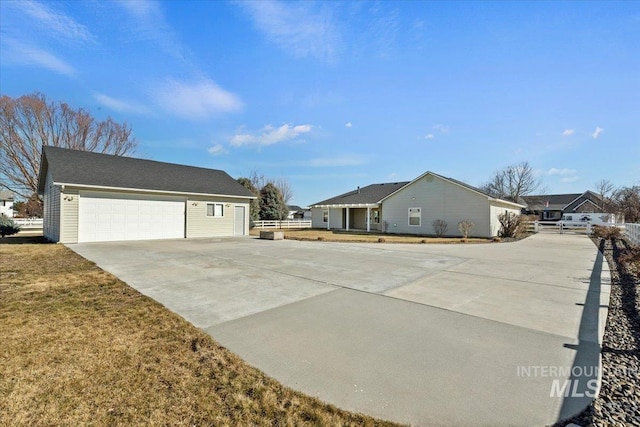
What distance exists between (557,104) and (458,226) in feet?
30.9

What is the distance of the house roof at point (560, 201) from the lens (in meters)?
45.5

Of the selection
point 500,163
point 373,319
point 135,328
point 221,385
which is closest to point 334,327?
point 373,319

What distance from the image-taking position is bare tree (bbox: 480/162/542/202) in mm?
41625

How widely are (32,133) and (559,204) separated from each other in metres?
68.5

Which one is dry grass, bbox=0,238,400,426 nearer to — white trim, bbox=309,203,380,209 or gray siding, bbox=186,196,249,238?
gray siding, bbox=186,196,249,238

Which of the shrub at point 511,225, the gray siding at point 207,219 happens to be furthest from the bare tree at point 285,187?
the shrub at point 511,225

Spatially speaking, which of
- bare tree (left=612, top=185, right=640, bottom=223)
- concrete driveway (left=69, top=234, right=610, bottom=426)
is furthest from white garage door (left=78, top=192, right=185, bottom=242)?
bare tree (left=612, top=185, right=640, bottom=223)

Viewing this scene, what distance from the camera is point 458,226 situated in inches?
773

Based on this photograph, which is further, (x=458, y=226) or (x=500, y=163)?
(x=500, y=163)

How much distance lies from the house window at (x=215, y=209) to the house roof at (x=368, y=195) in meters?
12.0

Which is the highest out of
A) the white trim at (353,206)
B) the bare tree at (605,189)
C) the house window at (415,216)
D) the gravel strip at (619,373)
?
the bare tree at (605,189)

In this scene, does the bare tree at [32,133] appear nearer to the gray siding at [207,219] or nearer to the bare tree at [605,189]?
the gray siding at [207,219]

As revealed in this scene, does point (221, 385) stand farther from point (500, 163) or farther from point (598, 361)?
point (500, 163)

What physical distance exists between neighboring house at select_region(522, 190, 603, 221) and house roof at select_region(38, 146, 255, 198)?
44.1 m
